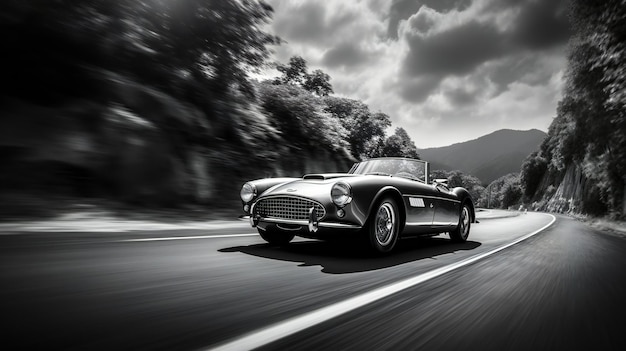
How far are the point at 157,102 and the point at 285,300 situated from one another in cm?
838

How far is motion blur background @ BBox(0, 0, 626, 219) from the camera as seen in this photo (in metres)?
7.14

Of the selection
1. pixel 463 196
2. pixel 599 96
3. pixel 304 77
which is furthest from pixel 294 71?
pixel 463 196

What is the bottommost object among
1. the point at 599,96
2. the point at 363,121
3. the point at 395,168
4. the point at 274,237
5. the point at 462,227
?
the point at 274,237

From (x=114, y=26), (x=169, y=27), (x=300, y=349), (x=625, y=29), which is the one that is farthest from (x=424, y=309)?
(x=625, y=29)

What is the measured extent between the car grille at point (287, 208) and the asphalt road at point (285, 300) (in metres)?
0.43

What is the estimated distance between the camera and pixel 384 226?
4.63 metres

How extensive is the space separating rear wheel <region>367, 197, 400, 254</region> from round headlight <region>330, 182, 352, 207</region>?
384mm

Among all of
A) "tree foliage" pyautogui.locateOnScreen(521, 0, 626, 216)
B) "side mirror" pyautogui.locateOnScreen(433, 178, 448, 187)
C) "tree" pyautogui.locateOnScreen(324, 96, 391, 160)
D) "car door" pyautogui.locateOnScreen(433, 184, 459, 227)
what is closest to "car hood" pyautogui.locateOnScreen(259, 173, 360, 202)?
"car door" pyautogui.locateOnScreen(433, 184, 459, 227)

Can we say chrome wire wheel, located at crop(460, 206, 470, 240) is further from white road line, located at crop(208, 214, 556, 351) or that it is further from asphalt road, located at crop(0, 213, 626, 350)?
white road line, located at crop(208, 214, 556, 351)

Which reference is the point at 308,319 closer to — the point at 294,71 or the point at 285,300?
the point at 285,300

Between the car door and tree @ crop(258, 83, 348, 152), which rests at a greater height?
tree @ crop(258, 83, 348, 152)

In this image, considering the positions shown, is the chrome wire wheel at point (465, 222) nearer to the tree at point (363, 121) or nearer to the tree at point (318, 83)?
the tree at point (318, 83)

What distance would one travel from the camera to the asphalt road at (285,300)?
5.84 feet

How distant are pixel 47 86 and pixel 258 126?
275 inches
